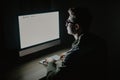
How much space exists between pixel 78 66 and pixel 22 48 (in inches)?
26.6

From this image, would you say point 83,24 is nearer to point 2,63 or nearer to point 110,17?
point 110,17

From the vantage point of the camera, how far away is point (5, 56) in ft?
7.28

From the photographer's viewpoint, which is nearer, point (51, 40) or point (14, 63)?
point (14, 63)

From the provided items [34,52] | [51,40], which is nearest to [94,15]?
[51,40]

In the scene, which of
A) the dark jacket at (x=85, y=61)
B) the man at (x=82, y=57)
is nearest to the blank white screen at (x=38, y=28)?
the man at (x=82, y=57)

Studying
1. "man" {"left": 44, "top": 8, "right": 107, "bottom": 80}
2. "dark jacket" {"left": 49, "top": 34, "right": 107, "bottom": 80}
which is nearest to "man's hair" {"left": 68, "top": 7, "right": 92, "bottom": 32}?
"man" {"left": 44, "top": 8, "right": 107, "bottom": 80}

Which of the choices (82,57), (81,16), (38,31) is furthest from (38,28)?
(82,57)

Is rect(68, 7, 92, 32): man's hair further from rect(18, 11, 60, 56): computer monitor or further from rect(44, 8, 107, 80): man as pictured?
rect(18, 11, 60, 56): computer monitor

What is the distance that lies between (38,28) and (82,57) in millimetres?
745

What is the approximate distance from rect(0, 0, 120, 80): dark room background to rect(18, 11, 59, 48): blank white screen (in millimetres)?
86

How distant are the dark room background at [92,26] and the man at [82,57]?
0.52 metres

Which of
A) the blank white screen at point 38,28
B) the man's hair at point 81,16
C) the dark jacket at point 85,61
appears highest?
the man's hair at point 81,16

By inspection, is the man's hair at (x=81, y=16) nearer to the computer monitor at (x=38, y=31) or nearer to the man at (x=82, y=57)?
the man at (x=82, y=57)

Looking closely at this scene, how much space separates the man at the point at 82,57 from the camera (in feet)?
5.52
